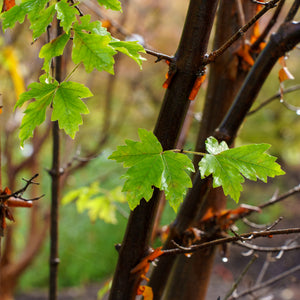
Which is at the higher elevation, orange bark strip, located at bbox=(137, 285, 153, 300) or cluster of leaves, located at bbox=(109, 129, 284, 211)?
cluster of leaves, located at bbox=(109, 129, 284, 211)

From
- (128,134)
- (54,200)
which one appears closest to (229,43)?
(54,200)

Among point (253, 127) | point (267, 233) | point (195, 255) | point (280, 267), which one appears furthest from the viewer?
point (253, 127)

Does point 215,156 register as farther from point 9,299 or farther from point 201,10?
point 9,299

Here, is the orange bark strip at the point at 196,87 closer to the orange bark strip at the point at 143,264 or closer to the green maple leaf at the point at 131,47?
the green maple leaf at the point at 131,47

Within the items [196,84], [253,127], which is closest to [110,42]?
[196,84]

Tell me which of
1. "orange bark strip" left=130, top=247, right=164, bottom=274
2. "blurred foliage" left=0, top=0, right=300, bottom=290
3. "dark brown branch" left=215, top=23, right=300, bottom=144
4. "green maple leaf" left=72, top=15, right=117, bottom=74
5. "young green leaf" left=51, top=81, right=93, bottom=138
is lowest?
"orange bark strip" left=130, top=247, right=164, bottom=274

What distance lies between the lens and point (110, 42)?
1.31ft

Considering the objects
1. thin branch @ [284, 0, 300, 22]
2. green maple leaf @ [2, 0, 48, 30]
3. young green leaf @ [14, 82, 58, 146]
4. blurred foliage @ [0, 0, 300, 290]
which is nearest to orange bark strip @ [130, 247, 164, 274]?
young green leaf @ [14, 82, 58, 146]

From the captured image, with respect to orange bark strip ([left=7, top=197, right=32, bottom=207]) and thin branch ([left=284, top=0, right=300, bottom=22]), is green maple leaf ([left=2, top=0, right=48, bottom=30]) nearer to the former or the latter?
orange bark strip ([left=7, top=197, right=32, bottom=207])

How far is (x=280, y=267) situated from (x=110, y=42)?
3206 millimetres

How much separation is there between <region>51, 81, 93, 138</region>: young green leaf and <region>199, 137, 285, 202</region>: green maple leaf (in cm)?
16

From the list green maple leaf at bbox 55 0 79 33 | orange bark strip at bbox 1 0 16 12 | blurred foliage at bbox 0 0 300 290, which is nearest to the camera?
green maple leaf at bbox 55 0 79 33

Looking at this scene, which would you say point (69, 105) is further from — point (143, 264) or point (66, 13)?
point (143, 264)

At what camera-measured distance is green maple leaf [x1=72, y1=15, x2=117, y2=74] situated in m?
0.38
